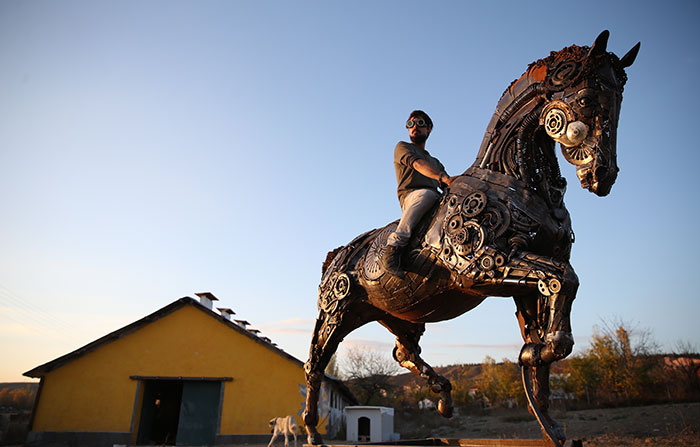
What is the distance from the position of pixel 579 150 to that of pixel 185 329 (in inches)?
640

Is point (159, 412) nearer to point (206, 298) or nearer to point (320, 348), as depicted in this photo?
point (206, 298)

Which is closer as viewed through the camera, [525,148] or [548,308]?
[548,308]

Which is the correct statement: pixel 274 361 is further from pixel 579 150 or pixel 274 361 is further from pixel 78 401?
pixel 579 150

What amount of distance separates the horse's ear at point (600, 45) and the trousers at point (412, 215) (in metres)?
1.49

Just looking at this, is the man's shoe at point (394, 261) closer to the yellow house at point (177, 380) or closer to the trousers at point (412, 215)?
the trousers at point (412, 215)

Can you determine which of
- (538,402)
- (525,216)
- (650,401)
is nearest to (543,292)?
(525,216)

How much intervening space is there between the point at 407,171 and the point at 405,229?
0.65 m

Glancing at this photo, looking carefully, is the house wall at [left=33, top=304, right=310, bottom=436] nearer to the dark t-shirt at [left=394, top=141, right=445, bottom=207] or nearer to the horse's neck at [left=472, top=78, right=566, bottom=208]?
the dark t-shirt at [left=394, top=141, right=445, bottom=207]

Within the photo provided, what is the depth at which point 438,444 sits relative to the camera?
4.71 m

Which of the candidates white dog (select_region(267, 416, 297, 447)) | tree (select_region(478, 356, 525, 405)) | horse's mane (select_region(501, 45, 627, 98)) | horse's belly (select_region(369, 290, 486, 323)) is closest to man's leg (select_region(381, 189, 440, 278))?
horse's belly (select_region(369, 290, 486, 323))

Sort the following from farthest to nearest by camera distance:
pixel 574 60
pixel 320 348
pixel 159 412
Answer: pixel 159 412
pixel 320 348
pixel 574 60

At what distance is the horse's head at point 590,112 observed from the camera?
2850 mm

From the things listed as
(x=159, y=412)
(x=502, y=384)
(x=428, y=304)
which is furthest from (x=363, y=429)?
(x=502, y=384)

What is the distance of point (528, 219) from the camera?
120 inches
